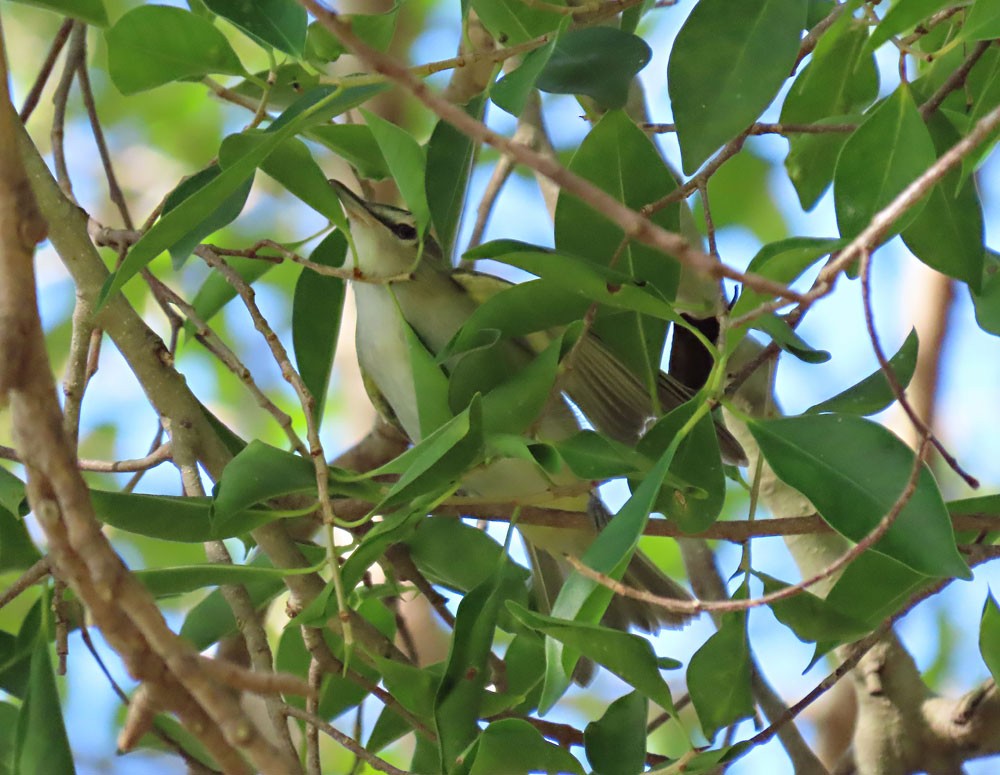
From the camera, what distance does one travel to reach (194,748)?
5.43ft

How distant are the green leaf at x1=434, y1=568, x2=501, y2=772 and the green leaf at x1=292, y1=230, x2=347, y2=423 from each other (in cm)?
41

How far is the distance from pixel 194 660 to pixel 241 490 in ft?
1.48

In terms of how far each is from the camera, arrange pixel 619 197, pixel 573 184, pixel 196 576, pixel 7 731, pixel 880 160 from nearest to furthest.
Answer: pixel 573 184 → pixel 880 160 → pixel 196 576 → pixel 619 197 → pixel 7 731

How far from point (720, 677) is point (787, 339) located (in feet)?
1.24

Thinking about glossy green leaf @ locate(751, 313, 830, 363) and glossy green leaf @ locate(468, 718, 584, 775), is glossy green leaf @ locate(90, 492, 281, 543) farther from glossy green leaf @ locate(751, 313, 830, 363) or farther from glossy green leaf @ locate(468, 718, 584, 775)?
glossy green leaf @ locate(751, 313, 830, 363)

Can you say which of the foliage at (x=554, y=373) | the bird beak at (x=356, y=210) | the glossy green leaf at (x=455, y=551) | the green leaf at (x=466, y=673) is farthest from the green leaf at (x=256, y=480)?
the bird beak at (x=356, y=210)

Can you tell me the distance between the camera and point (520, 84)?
1.22 meters

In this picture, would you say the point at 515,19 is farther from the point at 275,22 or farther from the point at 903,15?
the point at 903,15

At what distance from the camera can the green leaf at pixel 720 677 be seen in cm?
129

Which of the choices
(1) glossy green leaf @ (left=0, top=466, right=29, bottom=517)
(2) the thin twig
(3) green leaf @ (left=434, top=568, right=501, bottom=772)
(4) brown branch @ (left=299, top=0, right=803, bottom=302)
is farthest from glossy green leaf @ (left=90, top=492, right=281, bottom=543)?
(2) the thin twig

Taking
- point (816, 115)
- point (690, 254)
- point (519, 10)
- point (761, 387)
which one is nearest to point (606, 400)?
point (761, 387)

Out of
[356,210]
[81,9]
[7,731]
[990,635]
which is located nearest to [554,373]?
[990,635]

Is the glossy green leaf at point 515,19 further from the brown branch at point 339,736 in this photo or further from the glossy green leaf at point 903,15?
the brown branch at point 339,736

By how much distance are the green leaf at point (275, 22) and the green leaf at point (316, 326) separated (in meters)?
0.36
